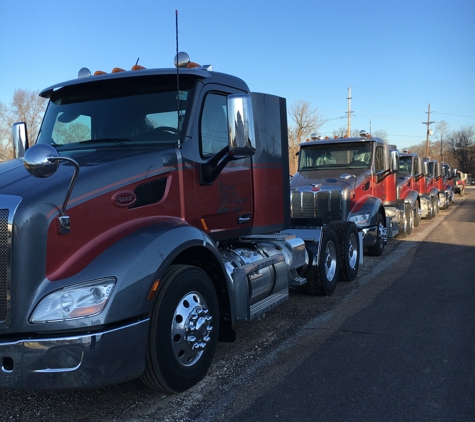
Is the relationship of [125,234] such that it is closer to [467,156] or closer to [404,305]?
[404,305]

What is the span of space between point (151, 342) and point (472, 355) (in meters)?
2.88

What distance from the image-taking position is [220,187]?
4.58m

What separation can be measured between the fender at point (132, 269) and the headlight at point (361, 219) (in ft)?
22.3

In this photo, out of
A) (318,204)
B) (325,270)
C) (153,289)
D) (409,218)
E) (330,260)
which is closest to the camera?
(153,289)

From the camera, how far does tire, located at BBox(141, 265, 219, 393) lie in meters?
3.40

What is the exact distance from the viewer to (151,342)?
11.0ft

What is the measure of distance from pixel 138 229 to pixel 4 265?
908mm

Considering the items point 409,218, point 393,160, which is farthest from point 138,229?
point 409,218

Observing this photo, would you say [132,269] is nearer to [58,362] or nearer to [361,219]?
[58,362]

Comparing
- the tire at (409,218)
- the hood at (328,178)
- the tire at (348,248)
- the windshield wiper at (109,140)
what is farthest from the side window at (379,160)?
the windshield wiper at (109,140)

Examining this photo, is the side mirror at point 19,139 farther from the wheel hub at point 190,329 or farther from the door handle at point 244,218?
the wheel hub at point 190,329

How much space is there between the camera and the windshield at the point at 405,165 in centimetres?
1720

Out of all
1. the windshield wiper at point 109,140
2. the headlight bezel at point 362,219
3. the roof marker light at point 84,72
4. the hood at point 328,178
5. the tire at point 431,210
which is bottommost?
the tire at point 431,210

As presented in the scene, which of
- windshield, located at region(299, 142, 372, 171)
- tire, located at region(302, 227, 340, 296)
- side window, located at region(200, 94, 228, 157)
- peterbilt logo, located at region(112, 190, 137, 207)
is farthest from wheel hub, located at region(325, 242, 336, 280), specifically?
windshield, located at region(299, 142, 372, 171)
